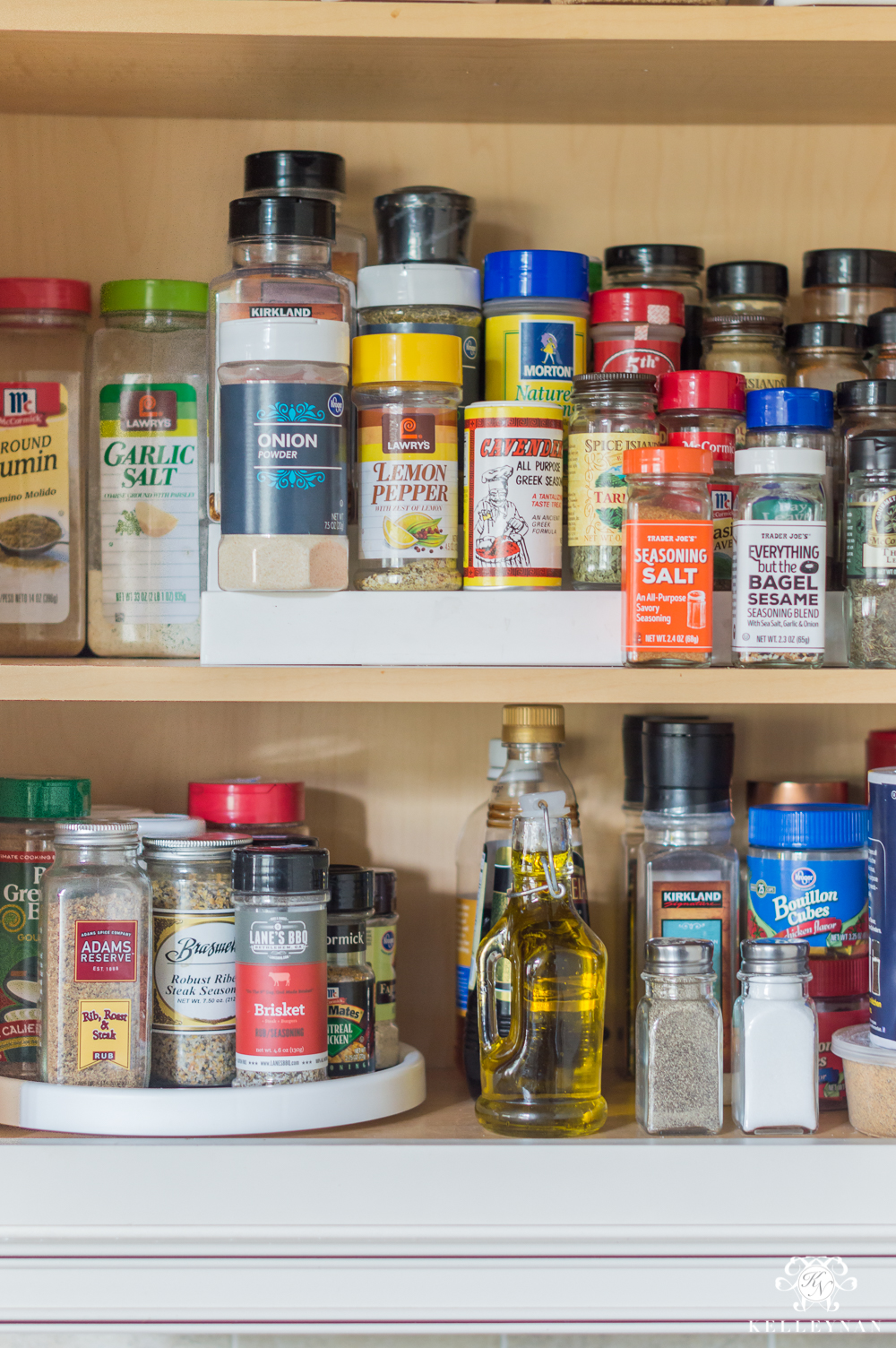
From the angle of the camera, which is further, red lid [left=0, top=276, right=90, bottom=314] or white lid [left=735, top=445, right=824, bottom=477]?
red lid [left=0, top=276, right=90, bottom=314]

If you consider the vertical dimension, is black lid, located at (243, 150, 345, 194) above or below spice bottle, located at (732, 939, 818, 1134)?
above

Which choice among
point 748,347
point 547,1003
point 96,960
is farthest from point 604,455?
point 96,960

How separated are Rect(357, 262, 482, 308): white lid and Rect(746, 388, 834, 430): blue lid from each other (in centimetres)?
23

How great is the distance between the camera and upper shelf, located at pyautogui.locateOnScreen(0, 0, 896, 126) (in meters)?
0.94

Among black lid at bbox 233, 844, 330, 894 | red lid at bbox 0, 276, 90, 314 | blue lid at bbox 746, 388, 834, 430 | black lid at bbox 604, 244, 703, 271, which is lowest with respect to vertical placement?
black lid at bbox 233, 844, 330, 894

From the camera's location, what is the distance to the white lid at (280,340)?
94cm

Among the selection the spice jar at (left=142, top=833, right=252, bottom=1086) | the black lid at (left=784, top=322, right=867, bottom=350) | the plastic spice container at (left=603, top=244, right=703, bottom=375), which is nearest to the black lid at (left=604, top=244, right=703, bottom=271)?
the plastic spice container at (left=603, top=244, right=703, bottom=375)

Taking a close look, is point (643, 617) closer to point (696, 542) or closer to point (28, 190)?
point (696, 542)

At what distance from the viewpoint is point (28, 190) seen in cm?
116

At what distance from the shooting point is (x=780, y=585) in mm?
942

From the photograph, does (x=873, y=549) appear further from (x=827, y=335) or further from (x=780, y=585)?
(x=827, y=335)

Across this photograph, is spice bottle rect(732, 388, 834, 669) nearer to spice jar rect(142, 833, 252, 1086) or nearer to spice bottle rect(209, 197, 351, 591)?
spice bottle rect(209, 197, 351, 591)

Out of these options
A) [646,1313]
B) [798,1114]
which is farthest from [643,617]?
[646,1313]

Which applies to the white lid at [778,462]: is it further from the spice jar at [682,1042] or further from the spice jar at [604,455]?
the spice jar at [682,1042]
